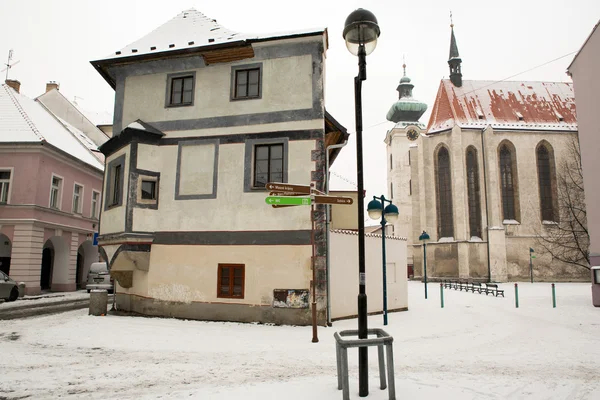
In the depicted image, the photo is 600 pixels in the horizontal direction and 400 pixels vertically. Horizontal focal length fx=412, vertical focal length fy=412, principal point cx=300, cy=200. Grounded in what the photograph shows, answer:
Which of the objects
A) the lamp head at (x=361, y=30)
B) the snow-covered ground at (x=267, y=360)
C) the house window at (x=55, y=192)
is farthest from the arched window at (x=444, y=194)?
the lamp head at (x=361, y=30)

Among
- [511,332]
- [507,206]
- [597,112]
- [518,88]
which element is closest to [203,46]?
[511,332]

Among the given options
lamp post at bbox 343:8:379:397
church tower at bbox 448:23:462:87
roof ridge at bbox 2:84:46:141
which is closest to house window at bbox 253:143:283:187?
lamp post at bbox 343:8:379:397

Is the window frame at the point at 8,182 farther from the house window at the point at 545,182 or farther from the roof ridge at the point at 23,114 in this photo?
the house window at the point at 545,182

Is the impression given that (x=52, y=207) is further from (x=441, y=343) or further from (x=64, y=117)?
(x=441, y=343)

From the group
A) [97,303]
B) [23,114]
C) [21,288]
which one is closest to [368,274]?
[97,303]

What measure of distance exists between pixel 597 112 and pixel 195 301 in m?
18.6

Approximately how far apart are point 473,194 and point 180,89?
1513 inches

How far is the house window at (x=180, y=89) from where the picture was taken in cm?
1440

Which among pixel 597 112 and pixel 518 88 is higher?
pixel 518 88

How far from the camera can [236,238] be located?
42.9 ft

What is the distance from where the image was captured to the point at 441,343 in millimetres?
9969

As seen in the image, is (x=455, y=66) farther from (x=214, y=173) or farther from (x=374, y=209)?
(x=214, y=173)

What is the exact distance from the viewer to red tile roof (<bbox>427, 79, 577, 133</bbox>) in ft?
150

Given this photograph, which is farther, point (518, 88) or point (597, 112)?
point (518, 88)
